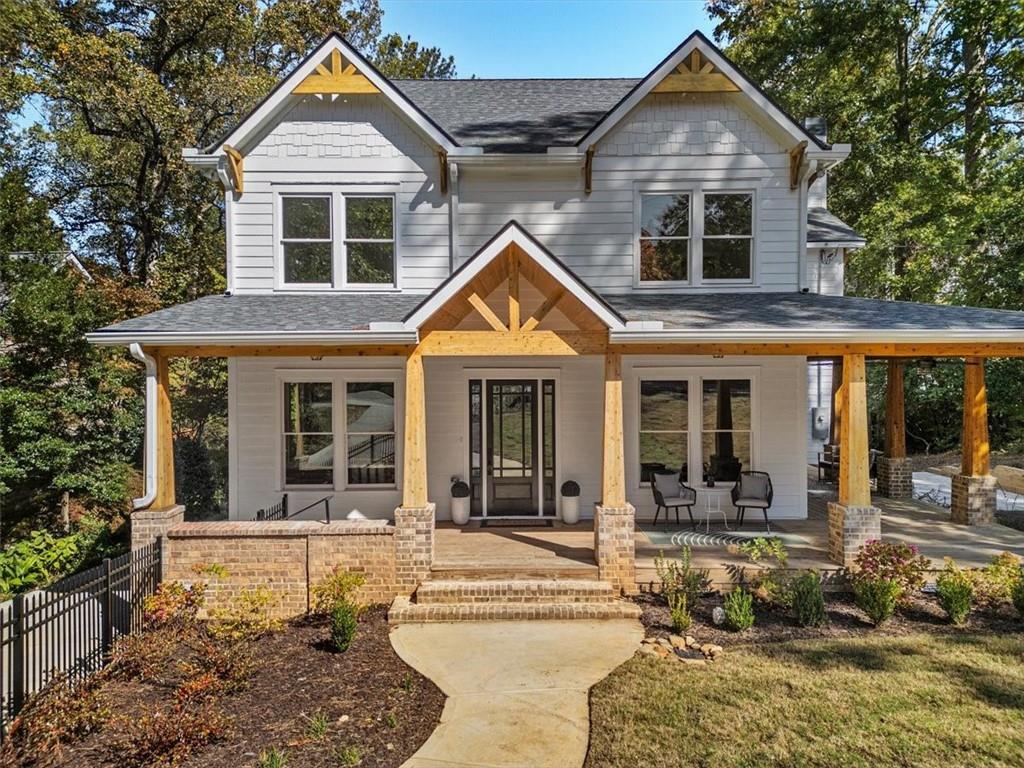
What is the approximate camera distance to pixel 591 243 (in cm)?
991

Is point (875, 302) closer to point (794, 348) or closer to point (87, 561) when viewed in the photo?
point (794, 348)

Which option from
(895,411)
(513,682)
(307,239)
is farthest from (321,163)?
(895,411)

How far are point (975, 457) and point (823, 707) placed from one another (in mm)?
7458

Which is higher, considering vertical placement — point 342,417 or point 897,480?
point 342,417

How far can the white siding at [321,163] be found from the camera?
9664 mm

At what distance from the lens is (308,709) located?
195 inches

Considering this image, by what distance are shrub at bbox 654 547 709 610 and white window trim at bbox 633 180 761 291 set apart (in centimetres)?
482

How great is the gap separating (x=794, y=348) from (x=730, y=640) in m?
3.87

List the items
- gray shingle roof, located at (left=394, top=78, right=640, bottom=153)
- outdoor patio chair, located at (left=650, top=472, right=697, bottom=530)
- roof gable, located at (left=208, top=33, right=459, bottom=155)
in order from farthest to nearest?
1. gray shingle roof, located at (left=394, top=78, right=640, bottom=153)
2. roof gable, located at (left=208, top=33, right=459, bottom=155)
3. outdoor patio chair, located at (left=650, top=472, right=697, bottom=530)

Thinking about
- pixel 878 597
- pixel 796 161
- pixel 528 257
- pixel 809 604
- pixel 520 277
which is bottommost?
pixel 809 604

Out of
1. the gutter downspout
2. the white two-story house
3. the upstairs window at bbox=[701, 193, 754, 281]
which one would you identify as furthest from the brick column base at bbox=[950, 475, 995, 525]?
the gutter downspout

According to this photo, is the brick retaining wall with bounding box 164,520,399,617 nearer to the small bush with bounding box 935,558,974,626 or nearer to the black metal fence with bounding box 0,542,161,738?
the black metal fence with bounding box 0,542,161,738

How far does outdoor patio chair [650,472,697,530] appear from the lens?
9172 millimetres

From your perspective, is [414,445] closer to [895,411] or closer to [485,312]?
[485,312]
